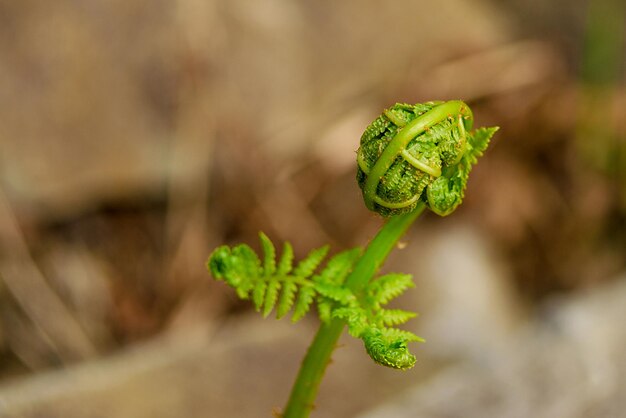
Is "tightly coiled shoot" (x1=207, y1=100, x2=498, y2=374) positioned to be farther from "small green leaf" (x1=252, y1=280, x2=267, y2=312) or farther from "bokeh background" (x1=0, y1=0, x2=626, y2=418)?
"bokeh background" (x1=0, y1=0, x2=626, y2=418)

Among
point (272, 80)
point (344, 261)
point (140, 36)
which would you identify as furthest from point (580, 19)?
point (344, 261)

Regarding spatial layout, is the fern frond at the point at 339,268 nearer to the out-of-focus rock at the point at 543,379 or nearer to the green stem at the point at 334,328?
the green stem at the point at 334,328

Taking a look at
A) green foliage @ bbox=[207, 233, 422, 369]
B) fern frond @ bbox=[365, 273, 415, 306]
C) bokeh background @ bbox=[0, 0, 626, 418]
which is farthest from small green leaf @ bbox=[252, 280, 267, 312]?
bokeh background @ bbox=[0, 0, 626, 418]

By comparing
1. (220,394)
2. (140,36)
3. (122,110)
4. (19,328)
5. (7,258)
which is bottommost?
(220,394)

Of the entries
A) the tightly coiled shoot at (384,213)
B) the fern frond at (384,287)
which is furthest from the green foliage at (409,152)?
the fern frond at (384,287)

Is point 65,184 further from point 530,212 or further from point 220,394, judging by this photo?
point 530,212

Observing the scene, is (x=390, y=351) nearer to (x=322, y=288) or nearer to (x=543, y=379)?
(x=322, y=288)
